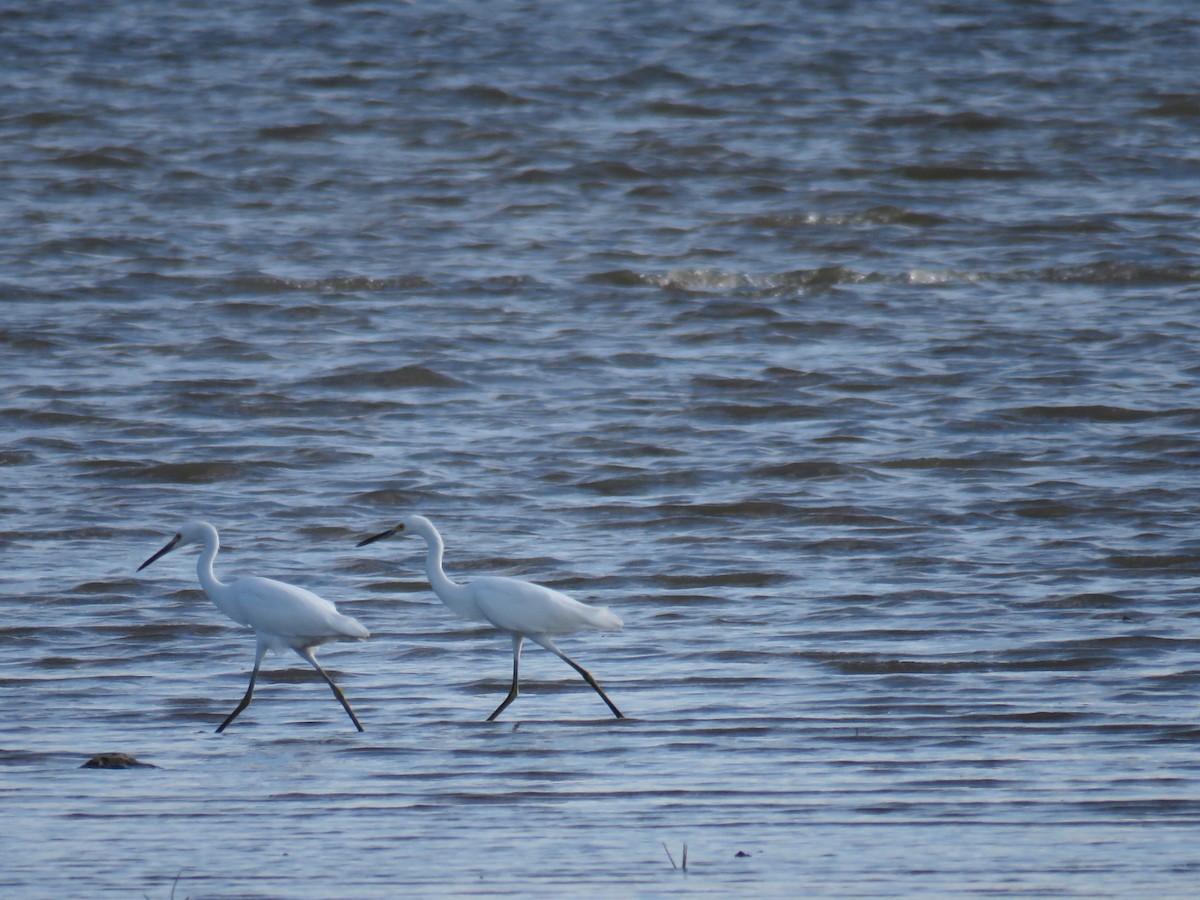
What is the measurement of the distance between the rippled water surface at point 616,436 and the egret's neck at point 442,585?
41 centimetres

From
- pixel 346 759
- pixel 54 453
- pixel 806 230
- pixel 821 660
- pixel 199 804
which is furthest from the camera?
pixel 806 230

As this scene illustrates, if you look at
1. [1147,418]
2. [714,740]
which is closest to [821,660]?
[714,740]

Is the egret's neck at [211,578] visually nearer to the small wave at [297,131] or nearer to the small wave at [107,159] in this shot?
the small wave at [107,159]

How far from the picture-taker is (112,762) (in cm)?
699

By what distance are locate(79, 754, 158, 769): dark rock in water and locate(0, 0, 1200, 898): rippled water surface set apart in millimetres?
60

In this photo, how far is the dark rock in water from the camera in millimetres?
6973

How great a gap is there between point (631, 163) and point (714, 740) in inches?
649

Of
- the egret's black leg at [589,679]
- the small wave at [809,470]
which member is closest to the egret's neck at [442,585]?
the egret's black leg at [589,679]

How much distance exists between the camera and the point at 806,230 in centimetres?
2098

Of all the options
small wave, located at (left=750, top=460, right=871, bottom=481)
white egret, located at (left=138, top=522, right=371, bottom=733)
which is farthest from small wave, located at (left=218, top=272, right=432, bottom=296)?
white egret, located at (left=138, top=522, right=371, bottom=733)

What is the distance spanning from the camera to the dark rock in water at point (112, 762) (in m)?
6.97

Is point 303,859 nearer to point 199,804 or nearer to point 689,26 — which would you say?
point 199,804

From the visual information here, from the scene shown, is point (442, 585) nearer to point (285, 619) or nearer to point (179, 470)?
point (285, 619)

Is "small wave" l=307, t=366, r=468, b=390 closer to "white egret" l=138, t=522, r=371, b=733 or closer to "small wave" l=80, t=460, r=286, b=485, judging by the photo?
"small wave" l=80, t=460, r=286, b=485
